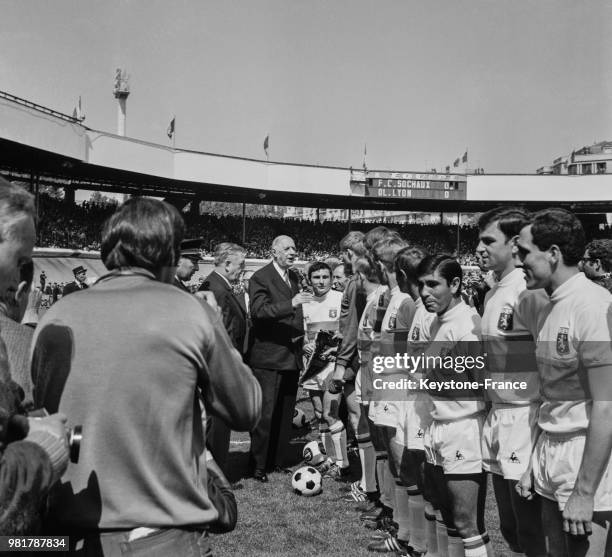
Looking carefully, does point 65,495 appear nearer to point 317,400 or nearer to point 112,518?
point 112,518

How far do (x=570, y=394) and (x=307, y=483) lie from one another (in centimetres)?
406

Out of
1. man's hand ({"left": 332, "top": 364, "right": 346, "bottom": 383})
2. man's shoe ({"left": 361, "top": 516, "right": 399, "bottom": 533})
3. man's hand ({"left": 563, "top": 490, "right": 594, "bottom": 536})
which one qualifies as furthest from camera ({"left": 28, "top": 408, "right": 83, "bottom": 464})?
man's hand ({"left": 332, "top": 364, "right": 346, "bottom": 383})

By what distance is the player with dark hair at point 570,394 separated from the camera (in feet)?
8.48

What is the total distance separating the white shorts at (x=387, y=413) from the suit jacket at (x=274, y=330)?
2.47 meters

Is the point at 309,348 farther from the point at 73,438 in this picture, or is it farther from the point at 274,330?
the point at 73,438

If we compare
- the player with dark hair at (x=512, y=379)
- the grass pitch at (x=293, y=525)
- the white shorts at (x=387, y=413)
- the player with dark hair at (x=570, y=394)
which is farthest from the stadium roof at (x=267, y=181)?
the player with dark hair at (x=570, y=394)

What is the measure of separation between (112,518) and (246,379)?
0.55m

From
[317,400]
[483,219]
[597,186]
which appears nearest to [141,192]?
[597,186]

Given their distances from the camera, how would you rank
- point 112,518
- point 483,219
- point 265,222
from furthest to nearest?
1. point 265,222
2. point 483,219
3. point 112,518

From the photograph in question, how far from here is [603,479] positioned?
2693 millimetres

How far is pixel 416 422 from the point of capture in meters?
4.20

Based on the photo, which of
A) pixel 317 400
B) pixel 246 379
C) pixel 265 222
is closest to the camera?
pixel 246 379

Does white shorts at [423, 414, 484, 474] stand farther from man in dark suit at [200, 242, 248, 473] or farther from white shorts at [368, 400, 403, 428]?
man in dark suit at [200, 242, 248, 473]

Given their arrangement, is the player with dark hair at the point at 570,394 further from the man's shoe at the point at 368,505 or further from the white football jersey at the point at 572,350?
the man's shoe at the point at 368,505
